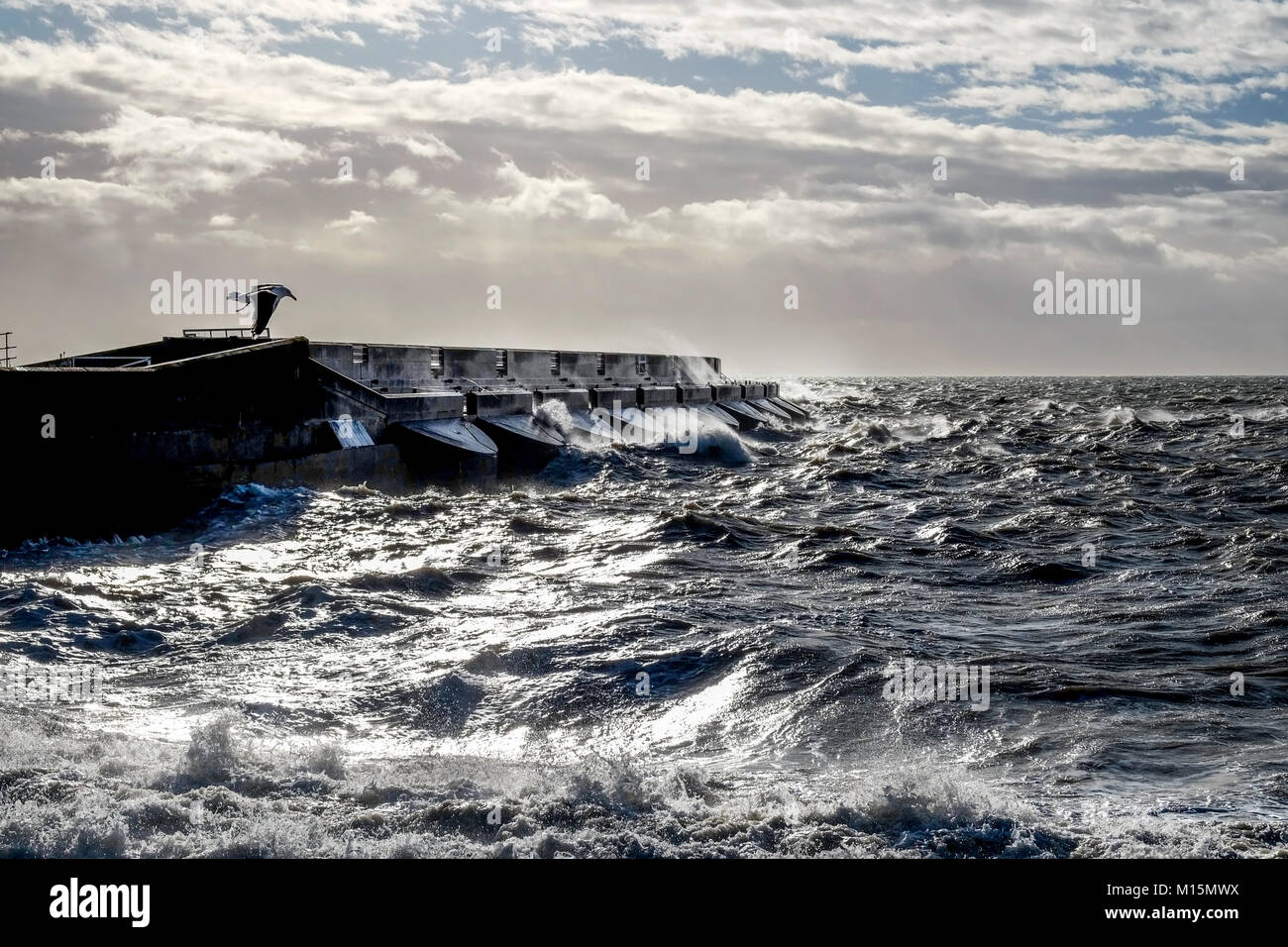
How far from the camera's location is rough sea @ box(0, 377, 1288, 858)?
5969mm

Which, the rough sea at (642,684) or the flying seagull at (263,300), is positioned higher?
the flying seagull at (263,300)

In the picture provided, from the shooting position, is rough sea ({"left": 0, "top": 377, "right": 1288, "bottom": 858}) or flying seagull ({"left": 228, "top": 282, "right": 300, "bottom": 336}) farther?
flying seagull ({"left": 228, "top": 282, "right": 300, "bottom": 336})

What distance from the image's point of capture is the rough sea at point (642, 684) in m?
5.97

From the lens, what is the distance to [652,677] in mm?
9109

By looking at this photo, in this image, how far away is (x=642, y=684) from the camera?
29.2 ft

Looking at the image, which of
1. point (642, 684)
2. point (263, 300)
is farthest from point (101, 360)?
point (642, 684)

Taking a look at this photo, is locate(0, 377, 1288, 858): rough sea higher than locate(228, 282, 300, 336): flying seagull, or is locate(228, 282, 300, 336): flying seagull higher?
locate(228, 282, 300, 336): flying seagull

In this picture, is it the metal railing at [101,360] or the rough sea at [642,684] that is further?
the metal railing at [101,360]

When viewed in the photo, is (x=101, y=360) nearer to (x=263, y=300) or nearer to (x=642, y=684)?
(x=263, y=300)

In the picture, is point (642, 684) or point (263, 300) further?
point (263, 300)

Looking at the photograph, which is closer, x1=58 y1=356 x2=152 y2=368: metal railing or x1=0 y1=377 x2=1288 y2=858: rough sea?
x1=0 y1=377 x2=1288 y2=858: rough sea
